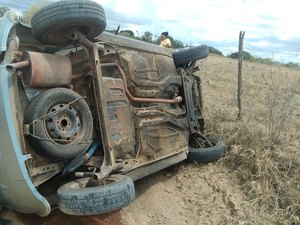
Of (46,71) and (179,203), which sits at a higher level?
(46,71)

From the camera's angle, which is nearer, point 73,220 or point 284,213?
point 73,220

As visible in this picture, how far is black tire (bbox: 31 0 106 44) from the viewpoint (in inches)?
129

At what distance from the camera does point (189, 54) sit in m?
5.84

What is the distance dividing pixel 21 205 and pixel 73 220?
65 centimetres

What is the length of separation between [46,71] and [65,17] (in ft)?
1.61

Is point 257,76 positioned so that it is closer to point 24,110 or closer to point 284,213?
point 284,213

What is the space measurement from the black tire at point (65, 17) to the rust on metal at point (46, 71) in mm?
244

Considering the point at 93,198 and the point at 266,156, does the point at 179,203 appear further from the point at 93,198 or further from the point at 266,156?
the point at 93,198

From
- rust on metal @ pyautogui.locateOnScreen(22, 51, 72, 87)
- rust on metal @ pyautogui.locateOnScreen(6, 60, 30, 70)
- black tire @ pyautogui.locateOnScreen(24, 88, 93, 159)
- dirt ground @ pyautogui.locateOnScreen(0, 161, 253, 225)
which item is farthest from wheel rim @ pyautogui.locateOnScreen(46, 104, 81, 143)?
dirt ground @ pyautogui.locateOnScreen(0, 161, 253, 225)

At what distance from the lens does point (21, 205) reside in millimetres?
3297

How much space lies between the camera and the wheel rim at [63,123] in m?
3.23

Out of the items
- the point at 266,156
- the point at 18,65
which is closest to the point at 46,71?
the point at 18,65

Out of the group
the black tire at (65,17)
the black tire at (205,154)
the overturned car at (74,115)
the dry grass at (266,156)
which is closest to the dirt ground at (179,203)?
the black tire at (205,154)

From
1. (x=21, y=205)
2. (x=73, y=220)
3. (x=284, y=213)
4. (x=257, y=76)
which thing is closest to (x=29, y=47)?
(x=21, y=205)
